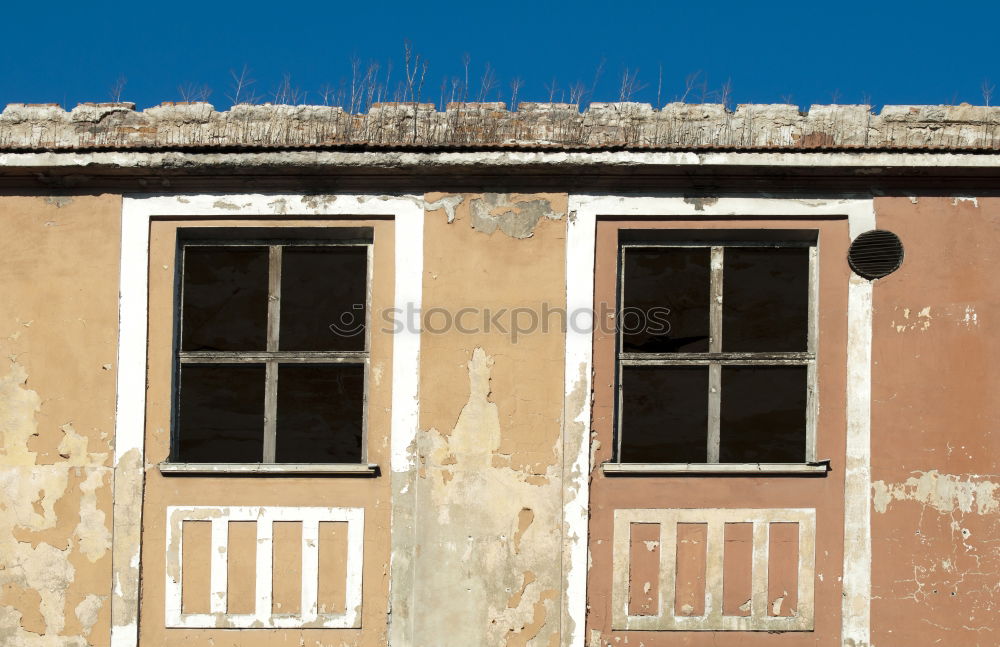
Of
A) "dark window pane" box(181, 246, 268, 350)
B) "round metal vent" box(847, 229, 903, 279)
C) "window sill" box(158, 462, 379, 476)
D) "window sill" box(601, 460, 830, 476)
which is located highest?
"round metal vent" box(847, 229, 903, 279)

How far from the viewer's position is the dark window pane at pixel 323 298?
569 cm

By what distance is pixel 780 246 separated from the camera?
219 inches

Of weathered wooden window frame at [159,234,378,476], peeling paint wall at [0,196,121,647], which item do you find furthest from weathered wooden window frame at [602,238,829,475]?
peeling paint wall at [0,196,121,647]

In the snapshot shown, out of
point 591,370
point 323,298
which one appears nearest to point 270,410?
point 323,298

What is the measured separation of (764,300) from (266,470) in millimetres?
3121

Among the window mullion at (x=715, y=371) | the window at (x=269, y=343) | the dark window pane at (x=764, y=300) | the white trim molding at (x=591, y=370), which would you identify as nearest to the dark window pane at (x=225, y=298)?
the window at (x=269, y=343)

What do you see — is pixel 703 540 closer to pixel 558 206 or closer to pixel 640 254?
pixel 640 254

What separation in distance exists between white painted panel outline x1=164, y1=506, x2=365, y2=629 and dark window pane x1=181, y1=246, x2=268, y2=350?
1.00 m

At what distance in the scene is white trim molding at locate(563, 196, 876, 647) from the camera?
532 centimetres

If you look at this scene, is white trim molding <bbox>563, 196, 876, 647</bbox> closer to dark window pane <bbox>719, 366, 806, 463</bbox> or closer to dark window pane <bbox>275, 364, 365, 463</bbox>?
dark window pane <bbox>719, 366, 806, 463</bbox>

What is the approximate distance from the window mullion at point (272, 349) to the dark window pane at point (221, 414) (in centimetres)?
9

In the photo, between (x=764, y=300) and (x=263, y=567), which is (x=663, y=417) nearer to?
(x=764, y=300)

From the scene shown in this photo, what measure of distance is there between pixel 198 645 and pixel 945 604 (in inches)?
165

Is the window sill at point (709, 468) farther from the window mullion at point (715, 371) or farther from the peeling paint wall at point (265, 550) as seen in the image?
the peeling paint wall at point (265, 550)
